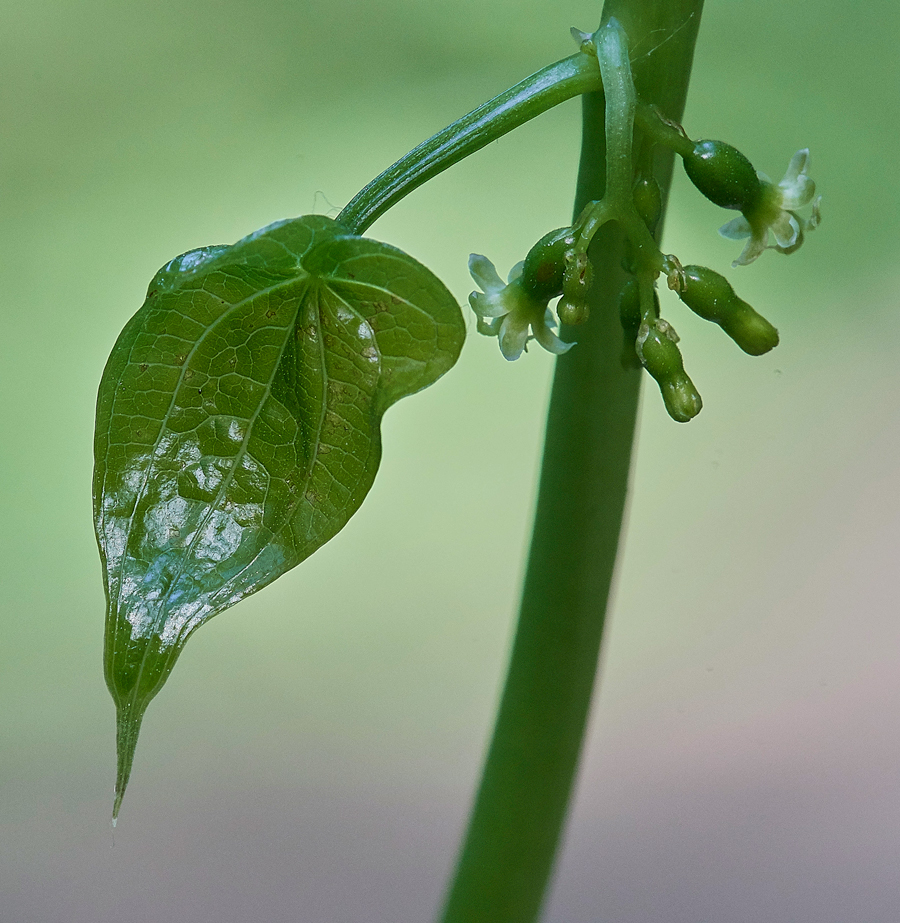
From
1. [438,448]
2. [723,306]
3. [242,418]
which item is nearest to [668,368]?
[723,306]

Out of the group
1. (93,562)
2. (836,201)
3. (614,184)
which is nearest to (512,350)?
(614,184)

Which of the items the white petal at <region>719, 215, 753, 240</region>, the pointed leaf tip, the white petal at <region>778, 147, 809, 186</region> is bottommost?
the pointed leaf tip

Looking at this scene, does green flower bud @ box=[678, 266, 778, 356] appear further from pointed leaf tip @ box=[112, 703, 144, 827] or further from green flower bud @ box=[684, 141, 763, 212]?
pointed leaf tip @ box=[112, 703, 144, 827]

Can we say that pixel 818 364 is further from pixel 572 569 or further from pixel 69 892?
pixel 69 892

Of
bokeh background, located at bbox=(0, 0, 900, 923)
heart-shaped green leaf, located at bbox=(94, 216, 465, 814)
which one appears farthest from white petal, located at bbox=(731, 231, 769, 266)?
bokeh background, located at bbox=(0, 0, 900, 923)

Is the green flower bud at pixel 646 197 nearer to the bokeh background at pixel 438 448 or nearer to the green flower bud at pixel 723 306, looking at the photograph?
the green flower bud at pixel 723 306

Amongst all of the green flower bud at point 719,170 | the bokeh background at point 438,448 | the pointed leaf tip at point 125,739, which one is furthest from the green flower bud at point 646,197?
the bokeh background at point 438,448
